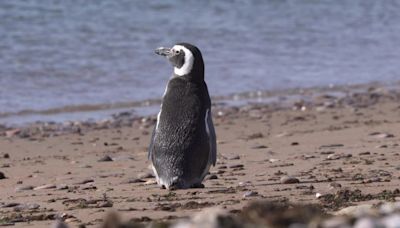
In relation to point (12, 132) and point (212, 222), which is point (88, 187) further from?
point (212, 222)

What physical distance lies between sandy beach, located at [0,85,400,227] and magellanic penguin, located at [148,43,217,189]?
0.17 meters

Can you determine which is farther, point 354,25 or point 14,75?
point 354,25

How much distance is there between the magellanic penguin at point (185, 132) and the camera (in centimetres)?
831

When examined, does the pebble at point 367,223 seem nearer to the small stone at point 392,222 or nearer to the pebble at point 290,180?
the small stone at point 392,222

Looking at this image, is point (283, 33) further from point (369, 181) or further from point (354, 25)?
point (369, 181)

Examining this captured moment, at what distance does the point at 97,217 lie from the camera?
684cm

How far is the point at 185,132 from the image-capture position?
844 cm

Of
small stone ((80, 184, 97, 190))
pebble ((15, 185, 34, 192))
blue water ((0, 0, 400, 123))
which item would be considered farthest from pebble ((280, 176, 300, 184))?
blue water ((0, 0, 400, 123))

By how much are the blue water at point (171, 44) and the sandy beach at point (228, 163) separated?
2.10 meters

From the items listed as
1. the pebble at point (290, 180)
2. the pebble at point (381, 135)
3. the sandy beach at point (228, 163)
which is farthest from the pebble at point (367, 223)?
the pebble at point (381, 135)

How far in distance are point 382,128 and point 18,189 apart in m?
4.50

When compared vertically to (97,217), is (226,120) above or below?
below

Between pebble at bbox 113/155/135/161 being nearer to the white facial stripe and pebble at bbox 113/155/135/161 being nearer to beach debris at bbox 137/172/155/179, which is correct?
beach debris at bbox 137/172/155/179

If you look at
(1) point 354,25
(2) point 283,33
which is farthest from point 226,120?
(1) point 354,25
